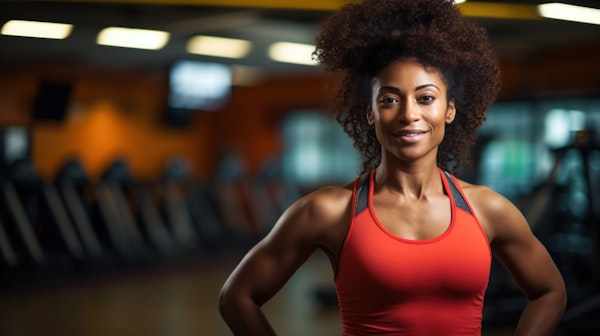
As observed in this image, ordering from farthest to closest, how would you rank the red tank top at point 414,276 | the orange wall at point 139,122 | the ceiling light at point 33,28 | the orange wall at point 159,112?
1. the orange wall at point 139,122
2. the orange wall at point 159,112
3. the ceiling light at point 33,28
4. the red tank top at point 414,276

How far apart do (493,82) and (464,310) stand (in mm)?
636

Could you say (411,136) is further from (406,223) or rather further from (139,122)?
(139,122)

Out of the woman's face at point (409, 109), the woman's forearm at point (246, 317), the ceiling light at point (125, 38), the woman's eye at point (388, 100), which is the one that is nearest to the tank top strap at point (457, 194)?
the woman's face at point (409, 109)

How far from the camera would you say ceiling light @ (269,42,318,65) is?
787 centimetres

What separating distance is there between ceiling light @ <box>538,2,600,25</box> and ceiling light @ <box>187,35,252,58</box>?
5.07 meters

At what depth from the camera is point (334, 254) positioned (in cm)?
160

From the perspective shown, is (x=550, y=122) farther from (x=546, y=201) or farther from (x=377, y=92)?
(x=377, y=92)

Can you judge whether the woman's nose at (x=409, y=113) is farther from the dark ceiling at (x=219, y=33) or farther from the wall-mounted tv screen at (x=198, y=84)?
the wall-mounted tv screen at (x=198, y=84)

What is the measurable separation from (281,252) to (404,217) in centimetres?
30

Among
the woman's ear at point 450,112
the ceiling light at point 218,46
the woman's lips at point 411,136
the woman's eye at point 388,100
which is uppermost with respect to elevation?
the ceiling light at point 218,46

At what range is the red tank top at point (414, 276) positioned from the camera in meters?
1.47

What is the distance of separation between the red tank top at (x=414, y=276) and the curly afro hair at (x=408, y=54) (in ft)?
1.06

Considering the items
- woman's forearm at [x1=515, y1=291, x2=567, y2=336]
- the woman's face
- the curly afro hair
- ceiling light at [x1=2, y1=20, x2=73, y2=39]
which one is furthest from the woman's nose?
ceiling light at [x1=2, y1=20, x2=73, y2=39]

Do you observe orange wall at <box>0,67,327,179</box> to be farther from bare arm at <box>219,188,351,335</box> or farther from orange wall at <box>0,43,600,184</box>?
bare arm at <box>219,188,351,335</box>
